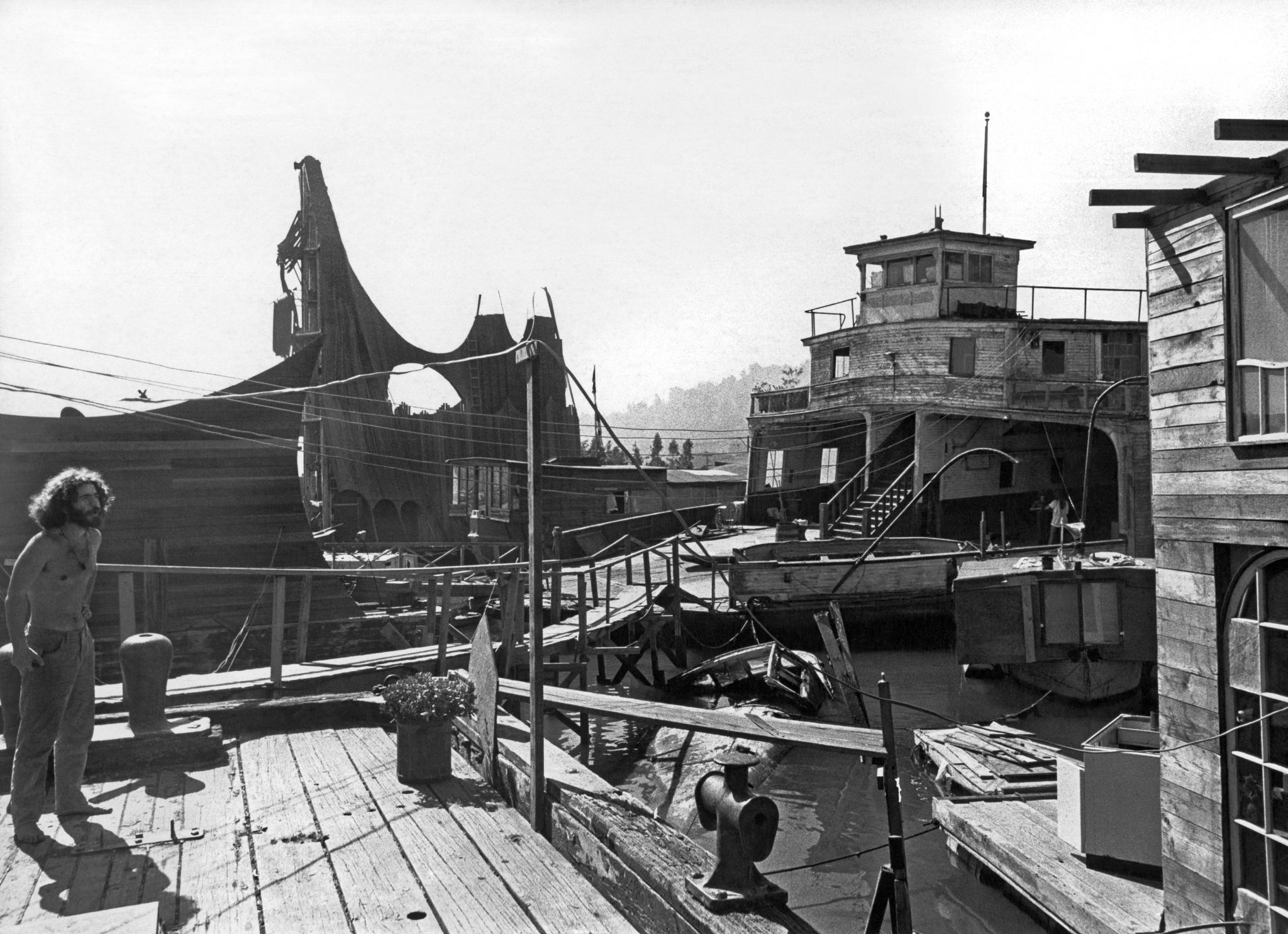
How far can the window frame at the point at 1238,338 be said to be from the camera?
5.75 m

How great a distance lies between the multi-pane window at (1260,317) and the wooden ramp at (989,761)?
5.18m

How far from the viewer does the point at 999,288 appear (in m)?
33.9

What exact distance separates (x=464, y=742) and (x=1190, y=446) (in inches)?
218

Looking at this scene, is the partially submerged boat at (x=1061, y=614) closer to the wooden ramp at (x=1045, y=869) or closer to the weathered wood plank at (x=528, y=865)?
the wooden ramp at (x=1045, y=869)

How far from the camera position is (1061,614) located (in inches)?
621

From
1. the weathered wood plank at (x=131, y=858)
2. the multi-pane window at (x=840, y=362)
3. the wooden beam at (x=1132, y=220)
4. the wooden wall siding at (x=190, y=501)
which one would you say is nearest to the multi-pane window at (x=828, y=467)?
the multi-pane window at (x=840, y=362)

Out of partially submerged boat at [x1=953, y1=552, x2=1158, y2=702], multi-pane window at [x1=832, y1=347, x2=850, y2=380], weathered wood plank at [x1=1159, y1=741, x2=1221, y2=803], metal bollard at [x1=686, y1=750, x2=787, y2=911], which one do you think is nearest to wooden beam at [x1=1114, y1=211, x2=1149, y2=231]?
weathered wood plank at [x1=1159, y1=741, x2=1221, y2=803]

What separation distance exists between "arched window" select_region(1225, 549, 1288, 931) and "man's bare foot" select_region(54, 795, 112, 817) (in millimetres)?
6791

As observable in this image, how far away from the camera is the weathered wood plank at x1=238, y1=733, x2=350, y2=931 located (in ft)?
14.6

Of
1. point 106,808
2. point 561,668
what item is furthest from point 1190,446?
point 561,668

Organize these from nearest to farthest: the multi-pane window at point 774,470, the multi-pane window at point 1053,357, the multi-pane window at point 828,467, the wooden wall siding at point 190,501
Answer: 1. the wooden wall siding at point 190,501
2. the multi-pane window at point 1053,357
3. the multi-pane window at point 828,467
4. the multi-pane window at point 774,470

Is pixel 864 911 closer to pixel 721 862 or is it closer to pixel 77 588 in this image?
pixel 721 862

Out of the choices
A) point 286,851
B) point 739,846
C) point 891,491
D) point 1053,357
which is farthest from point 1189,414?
point 1053,357

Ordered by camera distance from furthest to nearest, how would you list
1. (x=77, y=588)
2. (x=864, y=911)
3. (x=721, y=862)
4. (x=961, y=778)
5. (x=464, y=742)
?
(x=961, y=778) → (x=864, y=911) → (x=464, y=742) → (x=77, y=588) → (x=721, y=862)
